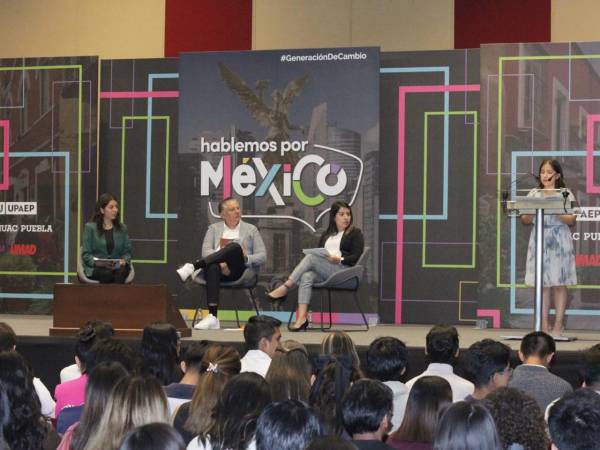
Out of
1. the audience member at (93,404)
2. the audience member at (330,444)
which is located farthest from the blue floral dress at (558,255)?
the audience member at (330,444)

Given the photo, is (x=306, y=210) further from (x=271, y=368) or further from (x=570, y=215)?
(x=271, y=368)

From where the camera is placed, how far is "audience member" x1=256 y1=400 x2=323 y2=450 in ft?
7.58

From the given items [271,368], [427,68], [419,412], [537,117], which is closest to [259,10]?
[427,68]

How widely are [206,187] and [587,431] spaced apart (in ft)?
21.0

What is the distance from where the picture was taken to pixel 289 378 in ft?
12.4

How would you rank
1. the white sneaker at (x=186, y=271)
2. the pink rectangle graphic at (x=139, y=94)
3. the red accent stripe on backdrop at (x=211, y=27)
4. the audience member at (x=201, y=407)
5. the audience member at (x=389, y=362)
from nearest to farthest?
the audience member at (x=201, y=407) → the audience member at (x=389, y=362) → the white sneaker at (x=186, y=271) → the pink rectangle graphic at (x=139, y=94) → the red accent stripe on backdrop at (x=211, y=27)

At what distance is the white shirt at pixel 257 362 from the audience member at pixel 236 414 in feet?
6.00

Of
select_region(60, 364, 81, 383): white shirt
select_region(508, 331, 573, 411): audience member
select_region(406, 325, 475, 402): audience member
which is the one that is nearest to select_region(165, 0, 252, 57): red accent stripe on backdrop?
select_region(60, 364, 81, 383): white shirt

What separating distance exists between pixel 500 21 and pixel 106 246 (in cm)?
402

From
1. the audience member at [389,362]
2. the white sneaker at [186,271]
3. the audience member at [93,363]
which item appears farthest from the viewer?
the white sneaker at [186,271]

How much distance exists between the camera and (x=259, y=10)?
9.44m

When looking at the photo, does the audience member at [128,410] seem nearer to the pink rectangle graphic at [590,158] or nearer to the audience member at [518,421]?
the audience member at [518,421]

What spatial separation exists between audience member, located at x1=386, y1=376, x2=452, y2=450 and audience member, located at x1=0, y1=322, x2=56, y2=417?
5.03 ft

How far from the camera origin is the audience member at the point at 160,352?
4.59 meters
